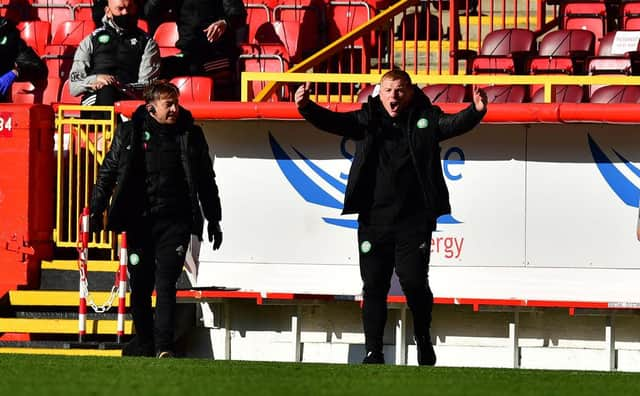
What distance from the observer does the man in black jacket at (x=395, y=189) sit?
11023 millimetres

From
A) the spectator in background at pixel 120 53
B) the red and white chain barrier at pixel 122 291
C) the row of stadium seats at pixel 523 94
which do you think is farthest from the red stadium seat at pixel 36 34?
the red and white chain barrier at pixel 122 291

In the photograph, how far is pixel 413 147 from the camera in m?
11.0

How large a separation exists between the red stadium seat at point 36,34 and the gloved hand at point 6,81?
7.27ft

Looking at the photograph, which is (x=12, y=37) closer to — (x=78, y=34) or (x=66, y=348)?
(x=78, y=34)

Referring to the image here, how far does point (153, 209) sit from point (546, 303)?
11.3 ft

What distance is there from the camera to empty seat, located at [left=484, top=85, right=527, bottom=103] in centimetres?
1628

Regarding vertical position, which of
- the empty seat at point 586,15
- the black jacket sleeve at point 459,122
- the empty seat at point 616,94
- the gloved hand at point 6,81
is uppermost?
the empty seat at point 586,15

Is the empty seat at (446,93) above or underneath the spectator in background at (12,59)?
underneath

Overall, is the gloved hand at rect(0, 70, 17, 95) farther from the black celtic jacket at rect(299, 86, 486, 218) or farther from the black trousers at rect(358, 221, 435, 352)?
the black trousers at rect(358, 221, 435, 352)

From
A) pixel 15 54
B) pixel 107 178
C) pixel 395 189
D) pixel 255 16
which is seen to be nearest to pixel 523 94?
pixel 255 16

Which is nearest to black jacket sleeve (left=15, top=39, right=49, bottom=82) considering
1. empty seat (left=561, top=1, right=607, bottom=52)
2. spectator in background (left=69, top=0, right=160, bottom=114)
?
spectator in background (left=69, top=0, right=160, bottom=114)

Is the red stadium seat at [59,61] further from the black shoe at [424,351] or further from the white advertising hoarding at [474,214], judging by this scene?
the black shoe at [424,351]

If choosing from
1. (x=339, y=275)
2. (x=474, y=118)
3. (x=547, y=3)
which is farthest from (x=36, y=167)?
(x=547, y=3)

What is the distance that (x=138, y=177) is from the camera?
38.4ft
